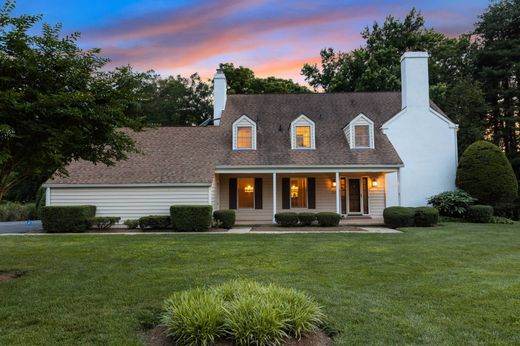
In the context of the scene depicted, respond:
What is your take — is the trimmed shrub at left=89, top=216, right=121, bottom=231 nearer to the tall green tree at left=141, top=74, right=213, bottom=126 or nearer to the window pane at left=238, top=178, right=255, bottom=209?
the window pane at left=238, top=178, right=255, bottom=209

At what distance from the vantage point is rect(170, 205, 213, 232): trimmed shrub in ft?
47.4

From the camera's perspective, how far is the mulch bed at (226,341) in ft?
12.2

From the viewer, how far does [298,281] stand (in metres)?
6.32

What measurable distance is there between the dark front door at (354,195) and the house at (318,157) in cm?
5

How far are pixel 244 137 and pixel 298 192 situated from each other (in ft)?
12.9

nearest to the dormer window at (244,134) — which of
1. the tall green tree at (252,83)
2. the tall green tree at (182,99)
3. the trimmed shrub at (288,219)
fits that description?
the trimmed shrub at (288,219)

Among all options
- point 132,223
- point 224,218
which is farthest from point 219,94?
point 132,223

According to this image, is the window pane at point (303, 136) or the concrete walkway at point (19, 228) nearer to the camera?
the concrete walkway at point (19, 228)

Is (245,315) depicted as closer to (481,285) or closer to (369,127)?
(481,285)

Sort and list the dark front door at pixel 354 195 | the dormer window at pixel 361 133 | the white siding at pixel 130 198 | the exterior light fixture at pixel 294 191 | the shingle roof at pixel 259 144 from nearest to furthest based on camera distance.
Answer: the white siding at pixel 130 198, the shingle roof at pixel 259 144, the dormer window at pixel 361 133, the exterior light fixture at pixel 294 191, the dark front door at pixel 354 195

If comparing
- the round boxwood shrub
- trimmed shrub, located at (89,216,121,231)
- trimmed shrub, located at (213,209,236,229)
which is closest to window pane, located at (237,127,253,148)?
trimmed shrub, located at (213,209,236,229)

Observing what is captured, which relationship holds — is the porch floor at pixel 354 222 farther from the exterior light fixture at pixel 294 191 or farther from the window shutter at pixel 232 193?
the exterior light fixture at pixel 294 191

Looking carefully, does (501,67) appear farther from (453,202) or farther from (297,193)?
(297,193)

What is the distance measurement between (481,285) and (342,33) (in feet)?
45.7
